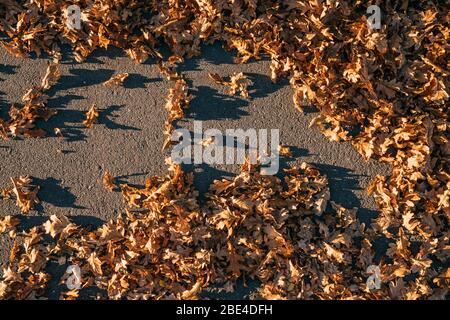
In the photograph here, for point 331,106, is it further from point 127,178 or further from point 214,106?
point 127,178

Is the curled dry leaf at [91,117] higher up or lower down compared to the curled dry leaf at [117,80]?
lower down

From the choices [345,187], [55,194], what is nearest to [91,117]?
[55,194]

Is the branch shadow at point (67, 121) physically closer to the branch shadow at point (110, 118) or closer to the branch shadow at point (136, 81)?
the branch shadow at point (110, 118)

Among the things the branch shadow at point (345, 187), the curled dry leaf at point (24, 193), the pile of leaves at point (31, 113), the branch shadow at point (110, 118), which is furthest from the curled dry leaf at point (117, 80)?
the branch shadow at point (345, 187)

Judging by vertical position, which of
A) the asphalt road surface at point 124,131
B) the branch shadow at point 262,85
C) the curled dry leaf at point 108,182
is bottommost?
the curled dry leaf at point 108,182

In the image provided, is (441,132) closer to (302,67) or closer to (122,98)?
(302,67)

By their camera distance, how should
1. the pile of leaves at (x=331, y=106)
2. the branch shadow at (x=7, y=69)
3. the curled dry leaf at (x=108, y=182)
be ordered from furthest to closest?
1. the branch shadow at (x=7, y=69)
2. the curled dry leaf at (x=108, y=182)
3. the pile of leaves at (x=331, y=106)
